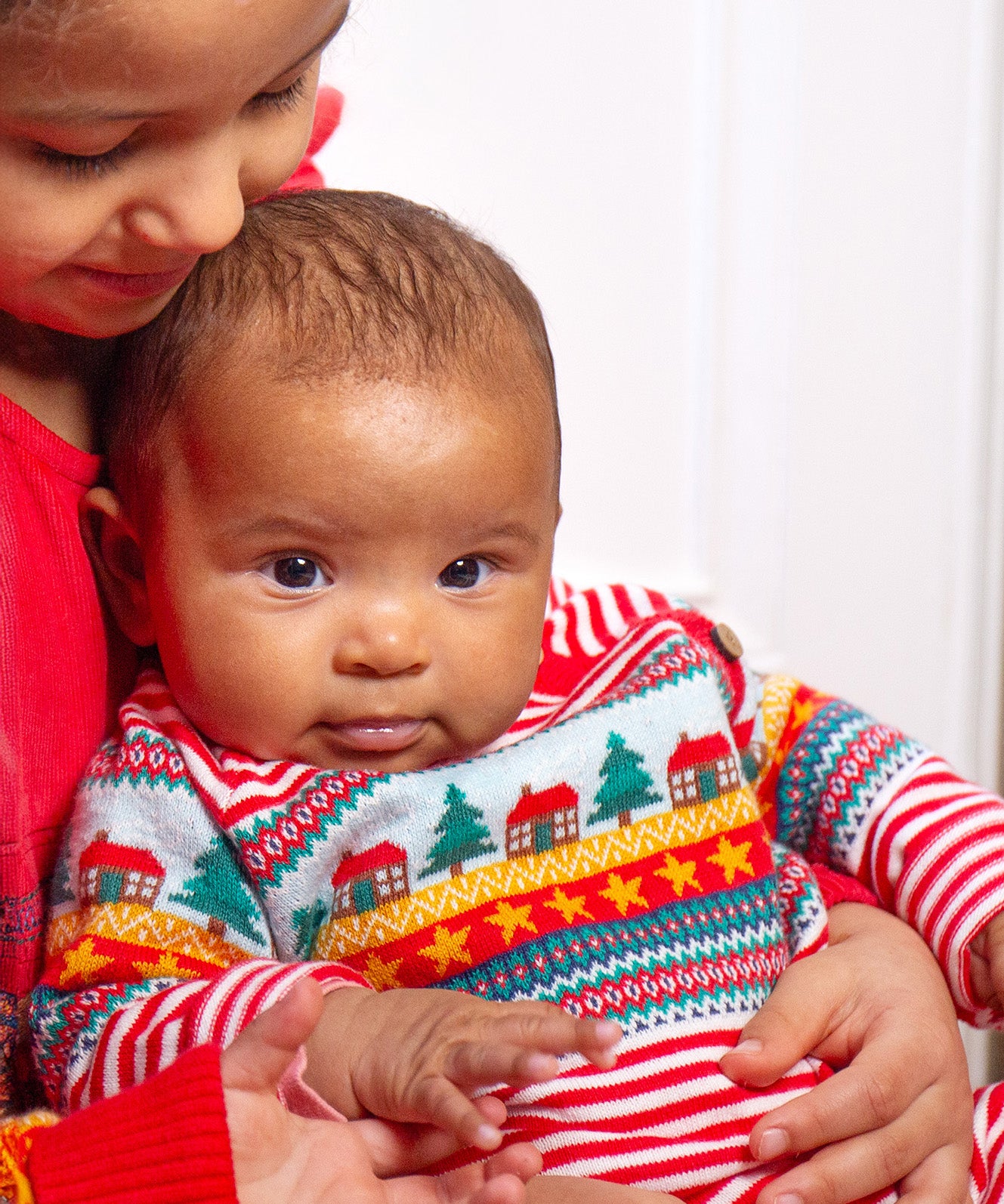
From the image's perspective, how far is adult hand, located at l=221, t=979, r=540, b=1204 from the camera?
1.71 feet

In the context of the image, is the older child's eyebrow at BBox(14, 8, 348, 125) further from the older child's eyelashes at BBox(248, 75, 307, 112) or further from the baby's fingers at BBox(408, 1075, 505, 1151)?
the baby's fingers at BBox(408, 1075, 505, 1151)

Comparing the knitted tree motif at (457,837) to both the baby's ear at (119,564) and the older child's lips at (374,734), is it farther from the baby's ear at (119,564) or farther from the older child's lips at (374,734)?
the baby's ear at (119,564)

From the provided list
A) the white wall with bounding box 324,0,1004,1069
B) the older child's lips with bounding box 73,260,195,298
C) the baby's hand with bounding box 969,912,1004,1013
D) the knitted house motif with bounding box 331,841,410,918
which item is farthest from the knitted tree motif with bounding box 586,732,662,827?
the white wall with bounding box 324,0,1004,1069

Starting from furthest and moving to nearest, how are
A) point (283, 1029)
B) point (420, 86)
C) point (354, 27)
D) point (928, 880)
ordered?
point (420, 86) < point (354, 27) < point (928, 880) < point (283, 1029)

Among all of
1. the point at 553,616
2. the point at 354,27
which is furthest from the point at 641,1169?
the point at 354,27

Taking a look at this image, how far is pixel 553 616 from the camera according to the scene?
869 mm

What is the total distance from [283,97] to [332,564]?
0.74ft

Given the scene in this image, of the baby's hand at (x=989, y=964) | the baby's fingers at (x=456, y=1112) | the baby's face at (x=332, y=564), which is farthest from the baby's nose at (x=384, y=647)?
the baby's hand at (x=989, y=964)

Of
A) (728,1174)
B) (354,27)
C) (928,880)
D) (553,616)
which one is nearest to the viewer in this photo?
(728,1174)

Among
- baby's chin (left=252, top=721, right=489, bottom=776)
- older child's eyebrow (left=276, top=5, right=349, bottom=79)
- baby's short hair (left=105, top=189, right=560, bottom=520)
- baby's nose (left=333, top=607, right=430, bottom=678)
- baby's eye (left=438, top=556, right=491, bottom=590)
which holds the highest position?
older child's eyebrow (left=276, top=5, right=349, bottom=79)

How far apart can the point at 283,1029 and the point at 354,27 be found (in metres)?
0.93

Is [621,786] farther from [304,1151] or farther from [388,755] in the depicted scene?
[304,1151]

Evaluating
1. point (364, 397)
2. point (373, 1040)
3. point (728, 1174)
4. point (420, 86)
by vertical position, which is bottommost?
point (728, 1174)

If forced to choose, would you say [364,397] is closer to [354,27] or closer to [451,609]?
[451,609]
